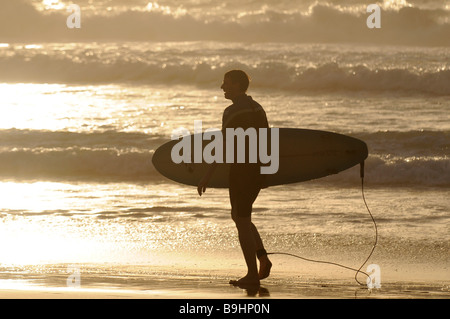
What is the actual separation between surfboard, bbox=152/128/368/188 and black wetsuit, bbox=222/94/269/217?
1.32 m

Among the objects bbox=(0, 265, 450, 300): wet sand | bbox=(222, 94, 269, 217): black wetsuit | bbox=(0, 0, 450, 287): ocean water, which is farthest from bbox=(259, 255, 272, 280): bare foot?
bbox=(0, 0, 450, 287): ocean water

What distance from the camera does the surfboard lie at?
312 inches

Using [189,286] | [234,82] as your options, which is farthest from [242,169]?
[189,286]

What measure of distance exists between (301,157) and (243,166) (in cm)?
167

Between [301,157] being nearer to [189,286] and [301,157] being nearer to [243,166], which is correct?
[243,166]

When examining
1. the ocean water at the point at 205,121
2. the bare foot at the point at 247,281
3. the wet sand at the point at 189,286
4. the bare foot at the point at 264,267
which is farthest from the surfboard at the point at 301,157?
the bare foot at the point at 247,281

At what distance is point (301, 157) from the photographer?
8094 millimetres

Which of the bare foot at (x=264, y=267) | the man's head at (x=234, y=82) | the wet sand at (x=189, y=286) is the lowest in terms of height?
the wet sand at (x=189, y=286)

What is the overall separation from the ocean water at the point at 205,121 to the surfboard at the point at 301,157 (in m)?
0.69

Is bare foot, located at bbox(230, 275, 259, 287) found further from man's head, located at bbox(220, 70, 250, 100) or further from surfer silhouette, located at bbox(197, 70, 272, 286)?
man's head, located at bbox(220, 70, 250, 100)

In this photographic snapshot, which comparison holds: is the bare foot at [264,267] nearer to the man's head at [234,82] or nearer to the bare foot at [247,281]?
the bare foot at [247,281]

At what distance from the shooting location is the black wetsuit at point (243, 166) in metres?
6.44
